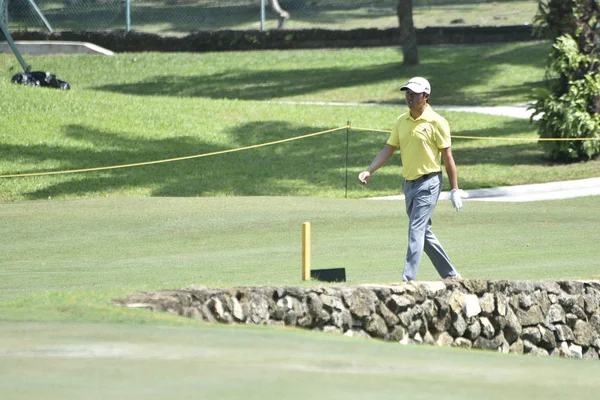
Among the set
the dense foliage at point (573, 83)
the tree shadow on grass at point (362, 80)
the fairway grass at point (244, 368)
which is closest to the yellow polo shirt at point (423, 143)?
the fairway grass at point (244, 368)

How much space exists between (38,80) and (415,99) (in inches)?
894

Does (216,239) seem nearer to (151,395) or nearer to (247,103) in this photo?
(151,395)

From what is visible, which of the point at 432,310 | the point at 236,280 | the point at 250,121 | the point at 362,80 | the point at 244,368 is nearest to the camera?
the point at 244,368

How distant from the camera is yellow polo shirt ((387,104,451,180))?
983 cm

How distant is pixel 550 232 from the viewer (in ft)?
48.6

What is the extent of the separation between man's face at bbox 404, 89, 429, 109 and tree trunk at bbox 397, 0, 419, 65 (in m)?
25.5

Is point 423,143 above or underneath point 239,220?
above

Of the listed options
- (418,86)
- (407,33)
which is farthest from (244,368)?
(407,33)

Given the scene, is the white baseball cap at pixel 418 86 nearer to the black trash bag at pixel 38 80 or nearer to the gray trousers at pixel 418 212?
the gray trousers at pixel 418 212

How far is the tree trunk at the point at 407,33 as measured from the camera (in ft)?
114

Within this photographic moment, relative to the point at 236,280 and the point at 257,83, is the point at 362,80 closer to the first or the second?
the point at 257,83

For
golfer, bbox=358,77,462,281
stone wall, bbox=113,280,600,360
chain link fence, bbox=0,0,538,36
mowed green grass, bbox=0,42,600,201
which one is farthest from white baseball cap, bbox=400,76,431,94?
chain link fence, bbox=0,0,538,36

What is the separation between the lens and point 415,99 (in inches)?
381

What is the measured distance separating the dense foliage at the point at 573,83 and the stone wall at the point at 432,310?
517 inches
